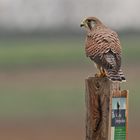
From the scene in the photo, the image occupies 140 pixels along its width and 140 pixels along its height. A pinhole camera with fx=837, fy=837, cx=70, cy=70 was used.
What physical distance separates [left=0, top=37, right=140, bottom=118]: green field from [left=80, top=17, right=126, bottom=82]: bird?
6.67 meters

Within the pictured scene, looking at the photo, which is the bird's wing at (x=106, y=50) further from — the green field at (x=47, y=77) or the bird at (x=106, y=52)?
the green field at (x=47, y=77)

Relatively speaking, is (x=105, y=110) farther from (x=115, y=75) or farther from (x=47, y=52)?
(x=47, y=52)

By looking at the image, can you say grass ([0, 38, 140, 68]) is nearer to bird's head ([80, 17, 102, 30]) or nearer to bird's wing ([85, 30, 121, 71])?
bird's head ([80, 17, 102, 30])

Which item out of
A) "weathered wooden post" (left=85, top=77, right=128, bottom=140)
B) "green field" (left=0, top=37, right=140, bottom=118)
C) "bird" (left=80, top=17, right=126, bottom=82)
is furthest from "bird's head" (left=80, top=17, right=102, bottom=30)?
"green field" (left=0, top=37, right=140, bottom=118)

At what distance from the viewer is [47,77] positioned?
69.4 ft

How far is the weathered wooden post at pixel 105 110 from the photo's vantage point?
20.1 feet

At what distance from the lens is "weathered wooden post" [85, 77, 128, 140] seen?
20.1 ft

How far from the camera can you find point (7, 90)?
1823 centimetres

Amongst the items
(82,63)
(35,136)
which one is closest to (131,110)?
(35,136)

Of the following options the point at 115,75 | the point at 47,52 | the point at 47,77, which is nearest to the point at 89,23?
the point at 115,75

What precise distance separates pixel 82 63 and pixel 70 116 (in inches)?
384

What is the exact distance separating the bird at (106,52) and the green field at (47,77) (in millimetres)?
6665

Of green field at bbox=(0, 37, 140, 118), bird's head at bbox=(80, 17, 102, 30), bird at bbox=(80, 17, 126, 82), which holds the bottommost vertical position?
bird at bbox=(80, 17, 126, 82)

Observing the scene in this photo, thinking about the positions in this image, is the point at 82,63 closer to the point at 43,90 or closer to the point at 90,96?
the point at 43,90
